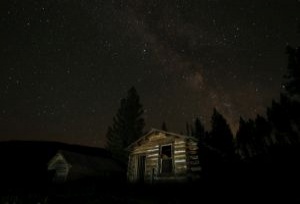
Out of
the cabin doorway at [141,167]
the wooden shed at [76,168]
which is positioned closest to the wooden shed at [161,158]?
the cabin doorway at [141,167]

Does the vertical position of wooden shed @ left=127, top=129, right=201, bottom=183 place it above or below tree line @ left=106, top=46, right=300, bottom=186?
below

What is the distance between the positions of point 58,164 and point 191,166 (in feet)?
57.6

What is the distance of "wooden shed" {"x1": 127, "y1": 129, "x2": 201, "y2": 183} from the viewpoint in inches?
758

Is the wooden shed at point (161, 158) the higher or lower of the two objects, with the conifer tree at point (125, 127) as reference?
lower

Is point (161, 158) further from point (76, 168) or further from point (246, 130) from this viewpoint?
point (246, 130)

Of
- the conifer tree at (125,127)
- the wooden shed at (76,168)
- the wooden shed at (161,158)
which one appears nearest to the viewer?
the wooden shed at (161,158)

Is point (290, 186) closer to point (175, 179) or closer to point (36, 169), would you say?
point (175, 179)

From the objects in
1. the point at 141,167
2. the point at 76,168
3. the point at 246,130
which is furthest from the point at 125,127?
the point at 246,130

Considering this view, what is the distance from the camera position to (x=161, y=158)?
68.9 ft

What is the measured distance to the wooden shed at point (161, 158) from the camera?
19.3 meters

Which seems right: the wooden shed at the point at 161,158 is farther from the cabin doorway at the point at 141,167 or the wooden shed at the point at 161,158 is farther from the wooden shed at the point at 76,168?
the wooden shed at the point at 76,168

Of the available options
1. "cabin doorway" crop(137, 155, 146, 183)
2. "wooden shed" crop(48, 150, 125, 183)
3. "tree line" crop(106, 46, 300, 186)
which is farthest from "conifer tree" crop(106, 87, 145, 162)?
"cabin doorway" crop(137, 155, 146, 183)

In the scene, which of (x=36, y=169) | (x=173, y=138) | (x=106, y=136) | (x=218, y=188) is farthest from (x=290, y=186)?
(x=106, y=136)

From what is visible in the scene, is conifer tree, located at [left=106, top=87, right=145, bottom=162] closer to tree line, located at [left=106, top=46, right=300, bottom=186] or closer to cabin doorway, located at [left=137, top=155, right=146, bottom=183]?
tree line, located at [left=106, top=46, right=300, bottom=186]
